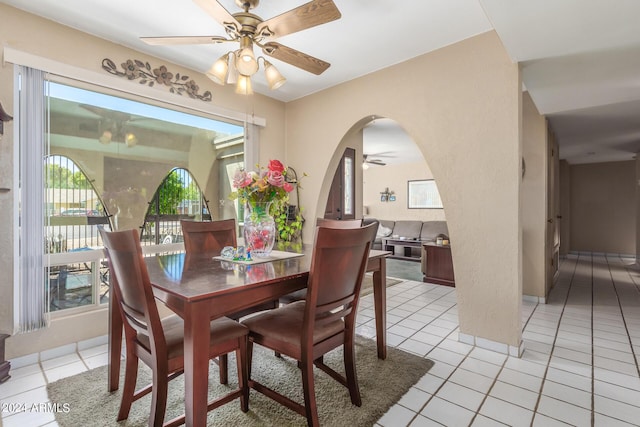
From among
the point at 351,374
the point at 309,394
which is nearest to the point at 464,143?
the point at 351,374

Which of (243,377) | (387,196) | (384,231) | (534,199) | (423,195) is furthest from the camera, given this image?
(387,196)

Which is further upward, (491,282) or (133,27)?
(133,27)

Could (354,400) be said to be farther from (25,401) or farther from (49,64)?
(49,64)

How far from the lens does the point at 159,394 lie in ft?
4.33

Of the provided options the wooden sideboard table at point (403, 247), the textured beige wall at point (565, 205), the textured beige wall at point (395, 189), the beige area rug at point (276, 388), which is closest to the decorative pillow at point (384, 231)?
the wooden sideboard table at point (403, 247)

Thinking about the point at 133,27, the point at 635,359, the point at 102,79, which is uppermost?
the point at 133,27

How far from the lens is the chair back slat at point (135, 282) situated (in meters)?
1.26

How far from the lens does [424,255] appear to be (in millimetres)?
4789

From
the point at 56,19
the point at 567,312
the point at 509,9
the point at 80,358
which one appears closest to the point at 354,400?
the point at 80,358

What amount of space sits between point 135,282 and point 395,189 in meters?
7.74

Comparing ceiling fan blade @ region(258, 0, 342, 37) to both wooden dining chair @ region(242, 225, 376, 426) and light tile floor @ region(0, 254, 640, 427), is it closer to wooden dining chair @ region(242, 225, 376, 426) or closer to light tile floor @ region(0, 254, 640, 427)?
wooden dining chair @ region(242, 225, 376, 426)

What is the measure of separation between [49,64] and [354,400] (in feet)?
9.97

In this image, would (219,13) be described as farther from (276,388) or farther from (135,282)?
(276,388)

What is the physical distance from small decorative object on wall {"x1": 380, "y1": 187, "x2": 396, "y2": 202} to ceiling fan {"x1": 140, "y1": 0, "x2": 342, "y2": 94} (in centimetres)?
664
